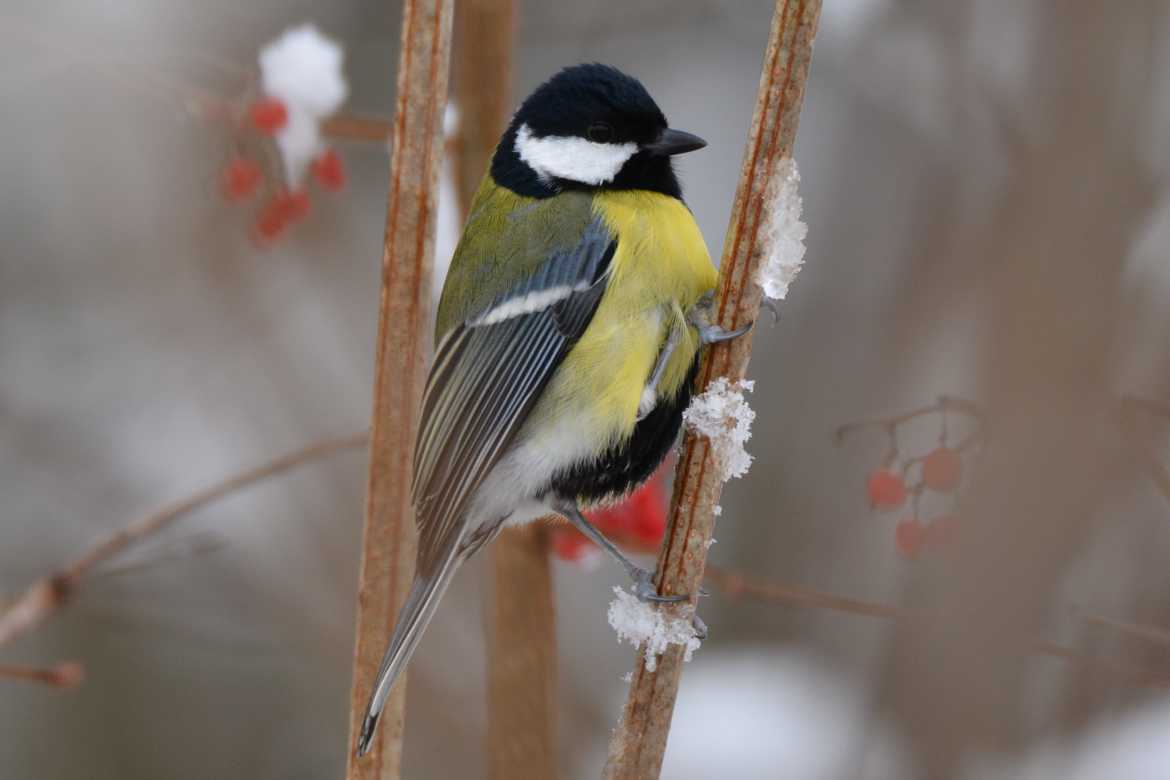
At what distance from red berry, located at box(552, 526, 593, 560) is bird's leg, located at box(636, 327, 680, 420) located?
283 millimetres

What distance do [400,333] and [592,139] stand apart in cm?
60

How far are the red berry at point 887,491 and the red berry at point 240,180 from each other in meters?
0.95

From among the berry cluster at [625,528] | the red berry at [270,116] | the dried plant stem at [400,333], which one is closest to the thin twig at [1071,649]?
Result: the berry cluster at [625,528]

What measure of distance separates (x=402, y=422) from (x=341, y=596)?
4.42ft

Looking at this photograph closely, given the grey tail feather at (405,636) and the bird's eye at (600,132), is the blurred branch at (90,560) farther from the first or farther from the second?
the bird's eye at (600,132)

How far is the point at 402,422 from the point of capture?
118 centimetres

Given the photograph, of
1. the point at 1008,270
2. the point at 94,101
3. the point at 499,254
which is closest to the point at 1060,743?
the point at 1008,270

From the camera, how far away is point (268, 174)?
1.77 meters

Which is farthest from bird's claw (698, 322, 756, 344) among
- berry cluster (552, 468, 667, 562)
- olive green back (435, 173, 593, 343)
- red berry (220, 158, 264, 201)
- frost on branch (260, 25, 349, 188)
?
red berry (220, 158, 264, 201)

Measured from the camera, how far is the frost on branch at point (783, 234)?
1066 millimetres

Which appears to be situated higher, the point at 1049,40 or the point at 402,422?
the point at 1049,40

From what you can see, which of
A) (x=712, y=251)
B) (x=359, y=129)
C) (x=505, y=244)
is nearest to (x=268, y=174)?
(x=359, y=129)

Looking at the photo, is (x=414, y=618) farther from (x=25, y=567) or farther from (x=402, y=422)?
(x=25, y=567)

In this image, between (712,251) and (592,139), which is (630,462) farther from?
(712,251)
